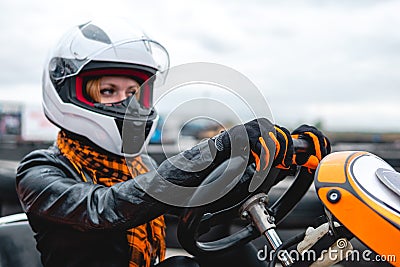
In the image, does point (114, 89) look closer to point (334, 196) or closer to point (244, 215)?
point (244, 215)

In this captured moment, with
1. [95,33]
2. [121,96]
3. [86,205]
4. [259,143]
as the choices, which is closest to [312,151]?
[259,143]

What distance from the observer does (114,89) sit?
1.51 metres

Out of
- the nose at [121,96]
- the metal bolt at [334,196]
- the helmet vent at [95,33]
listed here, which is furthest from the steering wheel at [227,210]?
the helmet vent at [95,33]

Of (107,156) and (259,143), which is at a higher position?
(259,143)

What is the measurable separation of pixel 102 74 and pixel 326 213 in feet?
2.71

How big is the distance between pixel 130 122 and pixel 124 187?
1.04 feet

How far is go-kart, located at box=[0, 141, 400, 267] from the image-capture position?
2.64ft

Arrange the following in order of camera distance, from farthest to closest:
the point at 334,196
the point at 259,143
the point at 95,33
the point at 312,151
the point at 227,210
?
1. the point at 95,33
2. the point at 227,210
3. the point at 312,151
4. the point at 259,143
5. the point at 334,196

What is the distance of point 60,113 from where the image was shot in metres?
1.48

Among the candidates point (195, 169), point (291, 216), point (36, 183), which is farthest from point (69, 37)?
point (291, 216)

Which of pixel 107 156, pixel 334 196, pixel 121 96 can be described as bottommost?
pixel 107 156

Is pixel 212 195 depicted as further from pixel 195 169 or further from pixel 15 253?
pixel 15 253

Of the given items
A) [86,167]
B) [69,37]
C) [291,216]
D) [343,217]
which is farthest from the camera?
[291,216]

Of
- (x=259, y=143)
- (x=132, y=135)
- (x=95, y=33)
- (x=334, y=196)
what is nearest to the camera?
(x=334, y=196)
